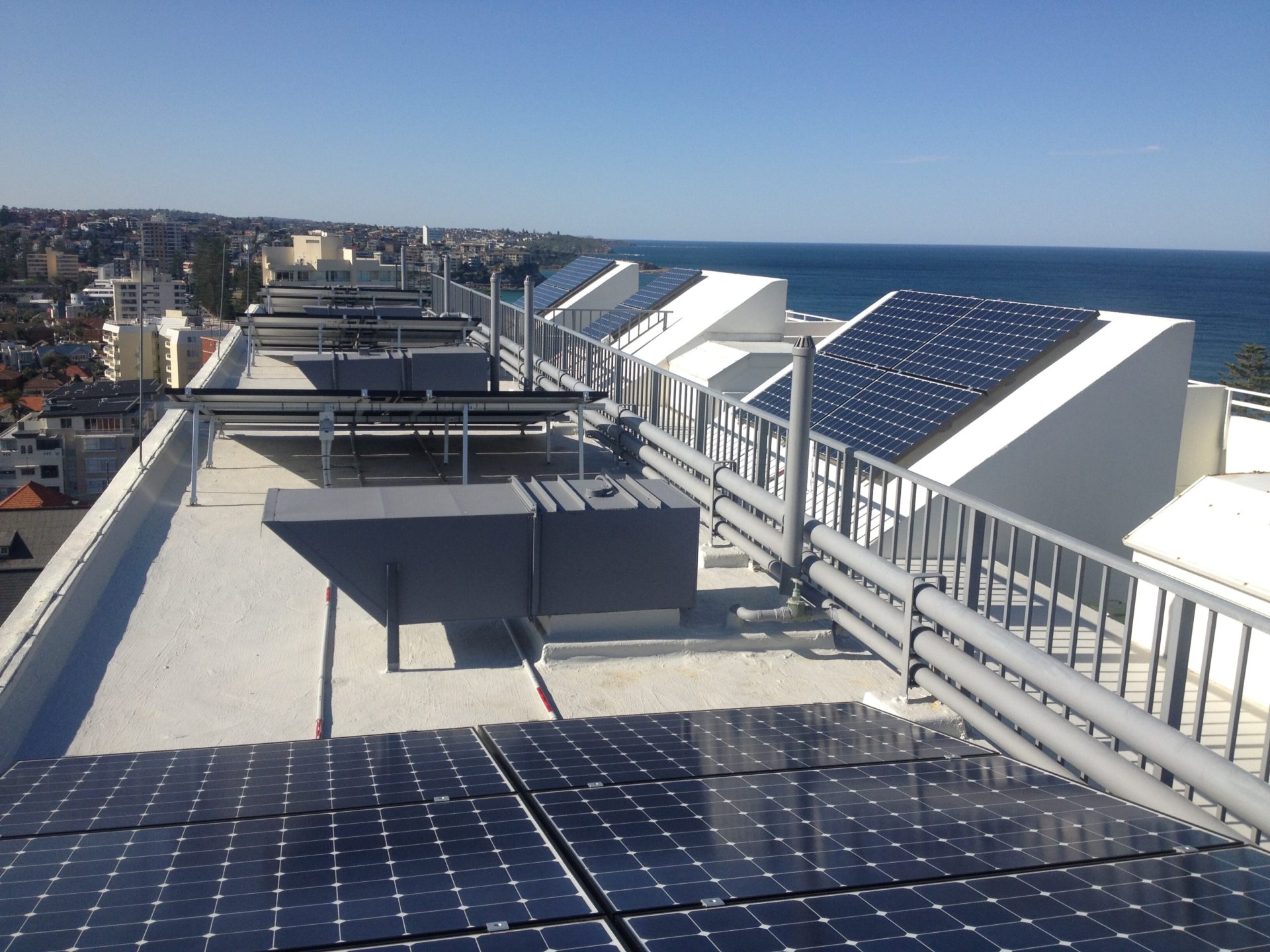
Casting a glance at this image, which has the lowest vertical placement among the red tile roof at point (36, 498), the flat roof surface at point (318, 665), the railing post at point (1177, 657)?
the red tile roof at point (36, 498)

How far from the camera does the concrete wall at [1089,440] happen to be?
40.1ft

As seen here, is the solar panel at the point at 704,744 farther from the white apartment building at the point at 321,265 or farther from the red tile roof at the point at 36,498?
the white apartment building at the point at 321,265

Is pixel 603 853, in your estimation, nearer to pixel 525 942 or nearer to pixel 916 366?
pixel 525 942

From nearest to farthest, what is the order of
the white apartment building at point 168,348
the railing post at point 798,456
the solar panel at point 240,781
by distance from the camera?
the solar panel at point 240,781 → the railing post at point 798,456 → the white apartment building at point 168,348

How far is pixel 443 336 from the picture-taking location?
20.3 meters

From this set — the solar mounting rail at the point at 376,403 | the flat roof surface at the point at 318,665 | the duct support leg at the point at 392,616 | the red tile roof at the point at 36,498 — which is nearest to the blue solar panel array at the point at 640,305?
the red tile roof at the point at 36,498

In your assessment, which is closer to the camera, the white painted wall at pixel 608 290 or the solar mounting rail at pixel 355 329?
the solar mounting rail at pixel 355 329

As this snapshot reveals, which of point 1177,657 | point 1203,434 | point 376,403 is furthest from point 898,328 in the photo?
point 1177,657

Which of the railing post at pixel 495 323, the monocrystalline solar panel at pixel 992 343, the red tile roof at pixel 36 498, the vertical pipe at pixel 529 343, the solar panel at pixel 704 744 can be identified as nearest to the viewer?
the solar panel at pixel 704 744

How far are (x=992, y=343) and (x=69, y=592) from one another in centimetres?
1106

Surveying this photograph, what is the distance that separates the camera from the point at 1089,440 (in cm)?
1257

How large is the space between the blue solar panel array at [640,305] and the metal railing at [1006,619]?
1399 cm

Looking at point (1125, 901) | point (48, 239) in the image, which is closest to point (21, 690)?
point (1125, 901)

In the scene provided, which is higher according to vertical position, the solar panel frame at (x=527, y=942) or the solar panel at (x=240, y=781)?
the solar panel frame at (x=527, y=942)
